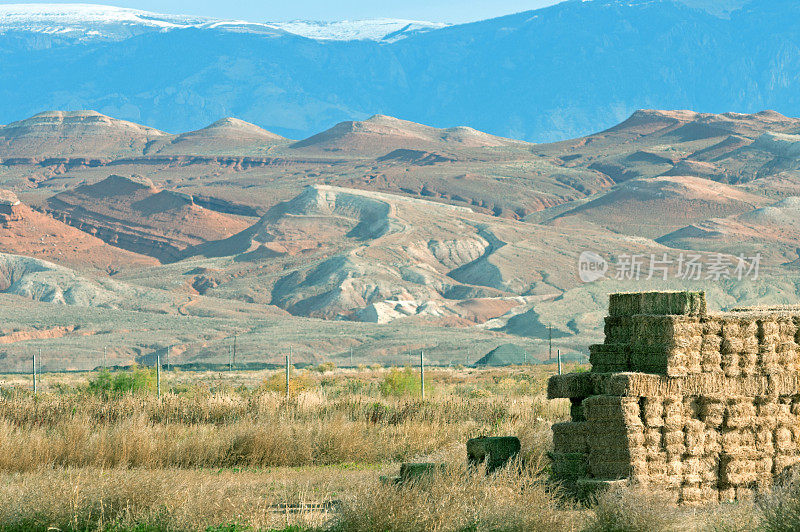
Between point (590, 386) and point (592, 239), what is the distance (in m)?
110

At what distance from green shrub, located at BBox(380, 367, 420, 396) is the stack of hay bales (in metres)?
17.4

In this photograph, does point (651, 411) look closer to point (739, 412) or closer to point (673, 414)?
point (673, 414)

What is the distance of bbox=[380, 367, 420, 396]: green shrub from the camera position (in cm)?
3062

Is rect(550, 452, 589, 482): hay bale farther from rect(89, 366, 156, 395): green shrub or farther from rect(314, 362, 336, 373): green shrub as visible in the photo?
rect(314, 362, 336, 373): green shrub

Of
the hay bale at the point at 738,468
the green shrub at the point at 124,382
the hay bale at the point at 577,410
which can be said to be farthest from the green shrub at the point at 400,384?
the hay bale at the point at 738,468

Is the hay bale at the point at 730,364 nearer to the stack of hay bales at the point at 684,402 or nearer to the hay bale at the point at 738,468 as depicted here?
the stack of hay bales at the point at 684,402

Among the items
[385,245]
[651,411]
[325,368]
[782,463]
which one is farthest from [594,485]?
[385,245]

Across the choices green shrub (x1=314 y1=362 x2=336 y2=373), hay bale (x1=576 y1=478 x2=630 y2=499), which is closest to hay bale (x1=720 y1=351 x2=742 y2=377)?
hay bale (x1=576 y1=478 x2=630 y2=499)

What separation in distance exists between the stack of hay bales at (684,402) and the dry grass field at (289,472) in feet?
1.61

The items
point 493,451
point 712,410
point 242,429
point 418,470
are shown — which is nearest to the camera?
point 712,410

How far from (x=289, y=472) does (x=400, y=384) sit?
15.5m

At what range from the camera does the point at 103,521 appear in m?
11.6

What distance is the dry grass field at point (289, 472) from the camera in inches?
429

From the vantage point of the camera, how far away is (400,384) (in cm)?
3216
